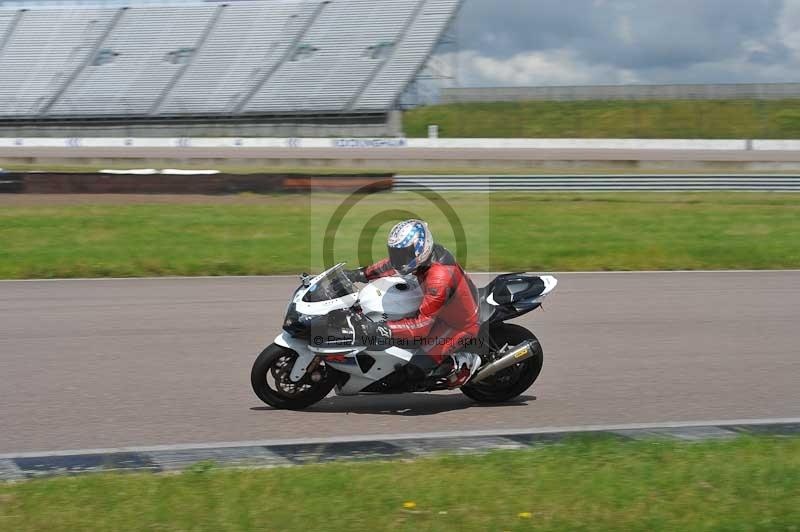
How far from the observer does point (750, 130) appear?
170ft

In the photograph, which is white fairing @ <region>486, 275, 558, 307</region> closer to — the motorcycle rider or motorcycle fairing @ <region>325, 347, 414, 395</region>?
the motorcycle rider

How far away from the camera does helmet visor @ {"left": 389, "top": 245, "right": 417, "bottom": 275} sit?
634 centimetres

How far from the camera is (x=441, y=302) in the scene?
→ 21.5ft

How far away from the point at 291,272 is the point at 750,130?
43098 mm

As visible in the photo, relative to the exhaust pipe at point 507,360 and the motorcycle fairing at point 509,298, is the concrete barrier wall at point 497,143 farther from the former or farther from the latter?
the exhaust pipe at point 507,360

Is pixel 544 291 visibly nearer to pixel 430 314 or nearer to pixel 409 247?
pixel 430 314

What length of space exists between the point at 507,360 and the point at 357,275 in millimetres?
1260

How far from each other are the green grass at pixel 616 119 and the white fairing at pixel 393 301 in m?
45.4

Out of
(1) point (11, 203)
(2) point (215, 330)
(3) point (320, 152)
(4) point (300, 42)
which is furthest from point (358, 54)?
(2) point (215, 330)

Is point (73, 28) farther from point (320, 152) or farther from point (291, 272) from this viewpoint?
point (291, 272)

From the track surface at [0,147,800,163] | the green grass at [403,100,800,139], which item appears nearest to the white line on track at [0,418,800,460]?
the track surface at [0,147,800,163]

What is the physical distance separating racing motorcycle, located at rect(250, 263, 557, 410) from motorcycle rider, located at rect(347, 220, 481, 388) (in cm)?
7

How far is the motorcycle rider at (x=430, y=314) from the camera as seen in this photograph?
640 centimetres

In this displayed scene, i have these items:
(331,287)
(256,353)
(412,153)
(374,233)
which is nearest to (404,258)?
(331,287)
